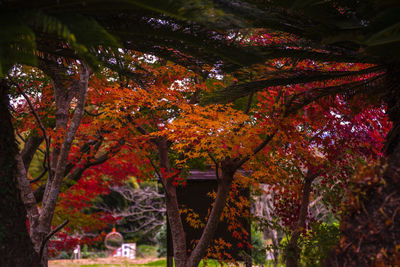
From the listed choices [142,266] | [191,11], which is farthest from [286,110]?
[142,266]

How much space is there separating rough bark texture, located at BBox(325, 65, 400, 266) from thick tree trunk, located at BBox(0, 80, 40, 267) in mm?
3265

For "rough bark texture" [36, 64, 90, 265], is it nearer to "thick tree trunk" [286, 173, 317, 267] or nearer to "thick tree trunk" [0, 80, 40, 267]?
"thick tree trunk" [0, 80, 40, 267]

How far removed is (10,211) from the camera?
3.88m

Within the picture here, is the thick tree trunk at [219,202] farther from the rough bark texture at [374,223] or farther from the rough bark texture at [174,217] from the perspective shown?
the rough bark texture at [374,223]

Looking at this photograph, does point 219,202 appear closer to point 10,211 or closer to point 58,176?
point 58,176

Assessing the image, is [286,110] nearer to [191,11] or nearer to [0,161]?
[191,11]

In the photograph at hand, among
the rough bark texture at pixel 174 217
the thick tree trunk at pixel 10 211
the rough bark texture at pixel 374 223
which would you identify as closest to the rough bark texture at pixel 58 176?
the thick tree trunk at pixel 10 211

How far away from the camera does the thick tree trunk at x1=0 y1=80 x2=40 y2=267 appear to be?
3.79 m

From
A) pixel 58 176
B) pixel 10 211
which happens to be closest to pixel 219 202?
pixel 58 176

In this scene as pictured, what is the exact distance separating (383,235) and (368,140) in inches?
173

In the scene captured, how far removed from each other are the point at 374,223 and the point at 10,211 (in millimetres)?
3704

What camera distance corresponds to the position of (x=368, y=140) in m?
7.14

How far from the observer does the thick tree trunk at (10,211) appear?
3787mm

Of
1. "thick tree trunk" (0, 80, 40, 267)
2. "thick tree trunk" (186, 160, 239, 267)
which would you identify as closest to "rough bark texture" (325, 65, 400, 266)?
"thick tree trunk" (0, 80, 40, 267)
